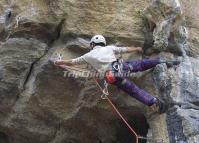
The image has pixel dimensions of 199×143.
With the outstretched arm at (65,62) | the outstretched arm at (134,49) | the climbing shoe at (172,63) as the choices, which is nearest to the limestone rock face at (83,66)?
the climbing shoe at (172,63)

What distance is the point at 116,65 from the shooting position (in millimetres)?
9594

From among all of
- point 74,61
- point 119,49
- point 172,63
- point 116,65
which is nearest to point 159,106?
point 172,63

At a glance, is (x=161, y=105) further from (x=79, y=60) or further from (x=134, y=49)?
(x=79, y=60)

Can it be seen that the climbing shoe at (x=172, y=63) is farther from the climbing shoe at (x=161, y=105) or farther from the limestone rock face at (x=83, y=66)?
the climbing shoe at (x=161, y=105)

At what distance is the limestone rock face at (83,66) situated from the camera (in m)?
9.95

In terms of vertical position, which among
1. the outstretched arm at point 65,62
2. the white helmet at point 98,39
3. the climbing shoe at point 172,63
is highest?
the white helmet at point 98,39

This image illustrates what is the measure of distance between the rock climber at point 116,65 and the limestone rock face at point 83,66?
1.05 feet

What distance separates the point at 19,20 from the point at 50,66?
1281 millimetres

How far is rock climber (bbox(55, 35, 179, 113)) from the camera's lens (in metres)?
9.50

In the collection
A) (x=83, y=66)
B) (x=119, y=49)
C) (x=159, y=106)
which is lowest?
(x=159, y=106)

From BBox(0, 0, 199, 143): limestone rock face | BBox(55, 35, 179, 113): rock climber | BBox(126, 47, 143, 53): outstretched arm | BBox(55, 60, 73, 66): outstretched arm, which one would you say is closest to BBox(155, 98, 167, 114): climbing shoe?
BBox(55, 35, 179, 113): rock climber

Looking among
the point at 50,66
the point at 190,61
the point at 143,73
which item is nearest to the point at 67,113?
the point at 50,66

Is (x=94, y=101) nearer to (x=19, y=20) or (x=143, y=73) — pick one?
(x=143, y=73)

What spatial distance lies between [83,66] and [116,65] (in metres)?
0.85
